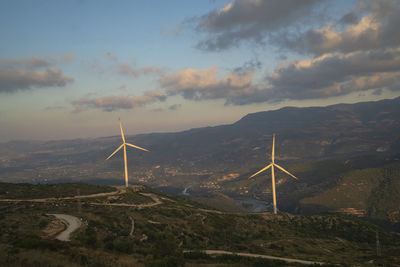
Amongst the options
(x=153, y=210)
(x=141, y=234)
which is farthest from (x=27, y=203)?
(x=141, y=234)

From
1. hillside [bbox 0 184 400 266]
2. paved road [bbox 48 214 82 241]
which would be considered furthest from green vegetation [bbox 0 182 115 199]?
paved road [bbox 48 214 82 241]

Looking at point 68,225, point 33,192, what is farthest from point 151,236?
point 33,192

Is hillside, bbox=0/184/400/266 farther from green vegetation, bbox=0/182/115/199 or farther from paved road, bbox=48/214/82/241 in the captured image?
paved road, bbox=48/214/82/241

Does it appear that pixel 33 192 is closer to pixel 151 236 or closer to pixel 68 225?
pixel 68 225

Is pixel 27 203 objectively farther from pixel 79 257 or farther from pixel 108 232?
pixel 79 257

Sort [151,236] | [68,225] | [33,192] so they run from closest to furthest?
[68,225] → [151,236] → [33,192]

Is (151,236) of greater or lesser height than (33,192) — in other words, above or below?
below

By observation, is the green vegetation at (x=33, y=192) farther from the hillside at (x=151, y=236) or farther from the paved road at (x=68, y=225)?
the paved road at (x=68, y=225)
